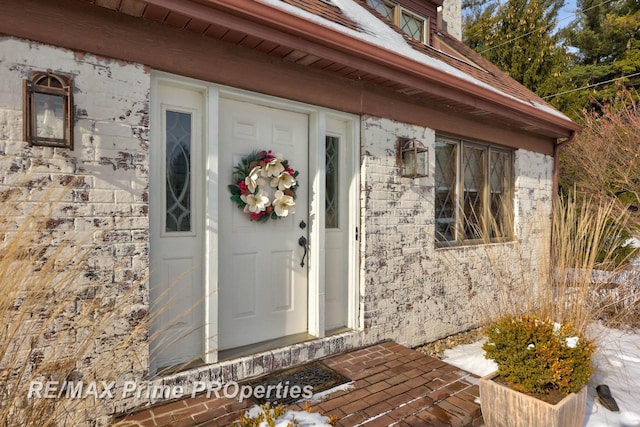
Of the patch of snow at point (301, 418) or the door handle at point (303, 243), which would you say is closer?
the patch of snow at point (301, 418)

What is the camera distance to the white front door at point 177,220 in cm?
265

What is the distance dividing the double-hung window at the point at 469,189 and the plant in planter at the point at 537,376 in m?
1.99

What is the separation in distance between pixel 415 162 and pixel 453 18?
5.51 meters

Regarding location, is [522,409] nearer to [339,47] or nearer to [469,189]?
[339,47]

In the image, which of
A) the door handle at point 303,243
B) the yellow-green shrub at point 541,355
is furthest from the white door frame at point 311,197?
the yellow-green shrub at point 541,355

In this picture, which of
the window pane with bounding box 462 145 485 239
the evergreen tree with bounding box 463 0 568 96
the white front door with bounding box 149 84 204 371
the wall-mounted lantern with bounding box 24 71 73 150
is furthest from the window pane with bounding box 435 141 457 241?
the evergreen tree with bounding box 463 0 568 96

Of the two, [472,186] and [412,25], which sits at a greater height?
[412,25]

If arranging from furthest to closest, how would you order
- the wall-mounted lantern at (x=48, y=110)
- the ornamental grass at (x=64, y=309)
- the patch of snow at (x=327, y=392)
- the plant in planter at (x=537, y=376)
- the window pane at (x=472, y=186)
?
the window pane at (x=472, y=186), the patch of snow at (x=327, y=392), the plant in planter at (x=537, y=376), the wall-mounted lantern at (x=48, y=110), the ornamental grass at (x=64, y=309)

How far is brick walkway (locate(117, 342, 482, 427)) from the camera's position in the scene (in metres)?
2.40

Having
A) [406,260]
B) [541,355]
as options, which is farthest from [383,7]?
[541,355]

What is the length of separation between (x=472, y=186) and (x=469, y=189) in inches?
2.9

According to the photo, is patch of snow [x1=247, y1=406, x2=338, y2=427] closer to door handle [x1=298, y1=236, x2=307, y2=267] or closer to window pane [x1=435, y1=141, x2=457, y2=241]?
door handle [x1=298, y1=236, x2=307, y2=267]

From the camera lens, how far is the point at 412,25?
5484mm

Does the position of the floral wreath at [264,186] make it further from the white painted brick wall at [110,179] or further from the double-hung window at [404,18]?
the double-hung window at [404,18]
